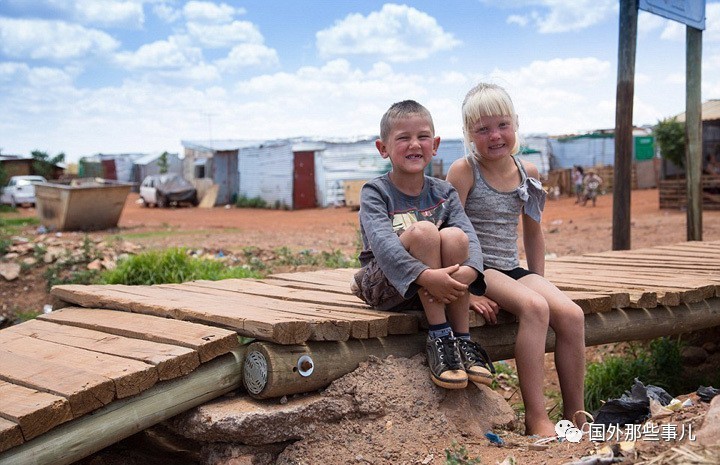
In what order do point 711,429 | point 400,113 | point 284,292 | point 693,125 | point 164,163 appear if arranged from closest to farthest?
point 711,429 → point 400,113 → point 284,292 → point 693,125 → point 164,163

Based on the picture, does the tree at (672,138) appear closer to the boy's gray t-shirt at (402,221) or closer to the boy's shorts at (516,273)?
the boy's shorts at (516,273)

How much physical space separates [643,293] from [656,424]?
154 cm

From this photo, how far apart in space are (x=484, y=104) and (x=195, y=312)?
169cm

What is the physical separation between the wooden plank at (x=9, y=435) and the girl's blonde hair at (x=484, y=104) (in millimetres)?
2385

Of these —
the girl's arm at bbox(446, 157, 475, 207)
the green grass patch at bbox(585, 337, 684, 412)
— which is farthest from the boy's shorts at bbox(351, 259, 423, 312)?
the green grass patch at bbox(585, 337, 684, 412)

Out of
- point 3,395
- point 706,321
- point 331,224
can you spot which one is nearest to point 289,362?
point 3,395

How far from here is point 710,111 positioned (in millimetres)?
19125

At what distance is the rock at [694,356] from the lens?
6.43 metres

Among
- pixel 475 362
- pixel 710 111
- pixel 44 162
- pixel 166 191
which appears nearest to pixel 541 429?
pixel 475 362

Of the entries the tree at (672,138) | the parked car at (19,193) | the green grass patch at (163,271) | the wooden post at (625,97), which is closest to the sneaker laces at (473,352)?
the wooden post at (625,97)

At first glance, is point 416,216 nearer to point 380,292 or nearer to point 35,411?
point 380,292

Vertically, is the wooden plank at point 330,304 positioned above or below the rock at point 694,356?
above

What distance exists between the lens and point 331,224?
19328mm

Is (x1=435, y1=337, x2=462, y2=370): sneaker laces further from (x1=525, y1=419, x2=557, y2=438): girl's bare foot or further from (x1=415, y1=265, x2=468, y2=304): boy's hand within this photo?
(x1=525, y1=419, x2=557, y2=438): girl's bare foot
